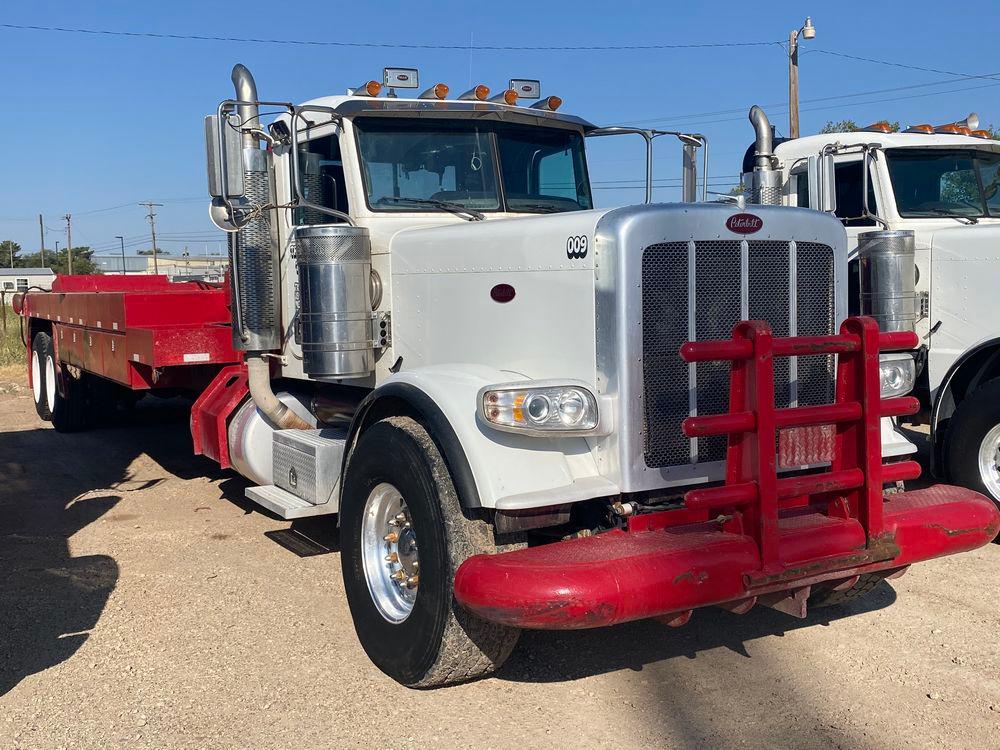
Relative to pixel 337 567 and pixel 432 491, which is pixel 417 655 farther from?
pixel 337 567

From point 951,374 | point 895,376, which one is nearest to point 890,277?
point 951,374

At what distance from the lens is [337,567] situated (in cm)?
563

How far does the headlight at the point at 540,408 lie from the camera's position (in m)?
3.58

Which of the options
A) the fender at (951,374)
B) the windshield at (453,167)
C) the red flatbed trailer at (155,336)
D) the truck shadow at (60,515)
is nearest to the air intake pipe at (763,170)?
the windshield at (453,167)

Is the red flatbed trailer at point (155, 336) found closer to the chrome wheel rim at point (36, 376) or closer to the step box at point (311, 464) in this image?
the step box at point (311, 464)

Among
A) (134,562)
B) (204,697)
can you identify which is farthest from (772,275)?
(134,562)

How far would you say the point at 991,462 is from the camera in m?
6.10

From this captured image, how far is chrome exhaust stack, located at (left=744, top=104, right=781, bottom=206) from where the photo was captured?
615cm

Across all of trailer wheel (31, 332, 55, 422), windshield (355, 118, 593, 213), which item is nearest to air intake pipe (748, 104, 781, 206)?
windshield (355, 118, 593, 213)

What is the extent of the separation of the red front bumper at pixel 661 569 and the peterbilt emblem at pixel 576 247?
40.8 inches

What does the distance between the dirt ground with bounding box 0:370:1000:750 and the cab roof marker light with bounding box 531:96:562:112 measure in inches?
111

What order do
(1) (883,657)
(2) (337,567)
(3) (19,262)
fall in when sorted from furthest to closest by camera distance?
(3) (19,262)
(2) (337,567)
(1) (883,657)

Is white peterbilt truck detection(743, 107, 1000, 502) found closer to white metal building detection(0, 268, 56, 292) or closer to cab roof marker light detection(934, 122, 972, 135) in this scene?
cab roof marker light detection(934, 122, 972, 135)

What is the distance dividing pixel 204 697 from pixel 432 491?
1243 millimetres
